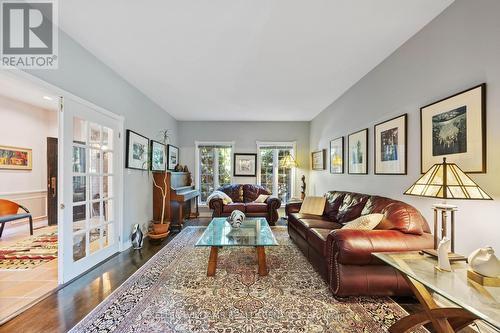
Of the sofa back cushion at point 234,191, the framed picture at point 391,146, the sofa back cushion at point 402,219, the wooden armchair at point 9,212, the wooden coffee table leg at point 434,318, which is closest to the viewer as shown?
the wooden coffee table leg at point 434,318

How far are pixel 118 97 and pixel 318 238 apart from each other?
3.48m

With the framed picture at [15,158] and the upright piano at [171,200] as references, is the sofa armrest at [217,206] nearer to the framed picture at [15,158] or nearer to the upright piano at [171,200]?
the upright piano at [171,200]

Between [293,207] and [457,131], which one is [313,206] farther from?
[457,131]

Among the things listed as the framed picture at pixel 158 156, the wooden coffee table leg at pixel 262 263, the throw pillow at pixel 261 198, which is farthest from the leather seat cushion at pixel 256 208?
the wooden coffee table leg at pixel 262 263

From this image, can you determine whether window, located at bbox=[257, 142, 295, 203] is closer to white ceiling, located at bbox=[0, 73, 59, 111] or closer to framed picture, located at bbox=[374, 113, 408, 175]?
framed picture, located at bbox=[374, 113, 408, 175]

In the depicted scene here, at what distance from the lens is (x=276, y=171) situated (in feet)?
21.9

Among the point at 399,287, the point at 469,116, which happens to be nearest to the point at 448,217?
the point at 399,287

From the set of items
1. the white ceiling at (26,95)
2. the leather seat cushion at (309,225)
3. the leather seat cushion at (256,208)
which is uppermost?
the white ceiling at (26,95)

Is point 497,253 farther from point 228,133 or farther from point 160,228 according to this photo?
point 228,133

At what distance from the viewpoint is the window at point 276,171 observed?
6.67m

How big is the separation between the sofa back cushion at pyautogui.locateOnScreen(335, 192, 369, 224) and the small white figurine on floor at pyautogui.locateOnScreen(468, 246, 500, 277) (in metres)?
1.83

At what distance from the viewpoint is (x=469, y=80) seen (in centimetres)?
187

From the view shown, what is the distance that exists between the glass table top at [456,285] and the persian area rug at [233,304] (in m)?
0.62

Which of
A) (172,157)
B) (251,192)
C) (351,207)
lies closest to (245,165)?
(251,192)
